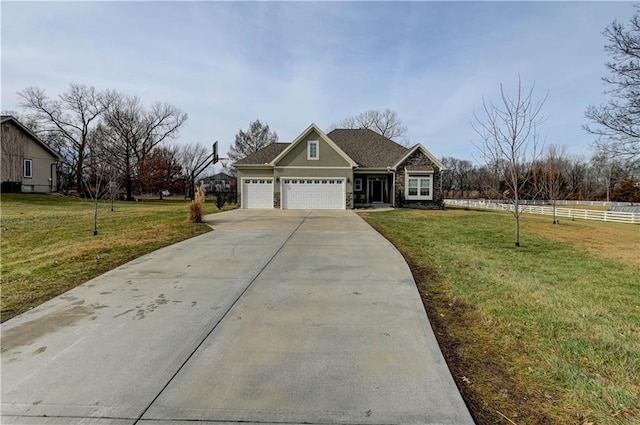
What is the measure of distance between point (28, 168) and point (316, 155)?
25.5 metres

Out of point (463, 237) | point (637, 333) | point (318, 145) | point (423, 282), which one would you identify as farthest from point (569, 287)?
point (318, 145)

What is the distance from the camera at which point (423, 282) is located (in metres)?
6.07

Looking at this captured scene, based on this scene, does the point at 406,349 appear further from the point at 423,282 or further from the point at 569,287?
the point at 569,287

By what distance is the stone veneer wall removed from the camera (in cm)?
2414

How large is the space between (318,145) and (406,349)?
2035cm

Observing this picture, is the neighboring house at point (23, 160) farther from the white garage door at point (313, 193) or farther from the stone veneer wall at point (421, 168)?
the stone veneer wall at point (421, 168)

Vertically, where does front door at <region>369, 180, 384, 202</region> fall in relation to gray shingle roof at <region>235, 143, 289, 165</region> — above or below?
below

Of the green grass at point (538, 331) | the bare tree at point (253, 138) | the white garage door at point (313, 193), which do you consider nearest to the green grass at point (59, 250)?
the green grass at point (538, 331)

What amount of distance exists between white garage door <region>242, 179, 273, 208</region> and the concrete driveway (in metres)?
17.1

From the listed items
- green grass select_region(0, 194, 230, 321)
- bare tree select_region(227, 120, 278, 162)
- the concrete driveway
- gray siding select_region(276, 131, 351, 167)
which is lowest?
the concrete driveway

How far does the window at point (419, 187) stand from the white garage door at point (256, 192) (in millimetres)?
9584

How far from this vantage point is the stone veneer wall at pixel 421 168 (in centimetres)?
2414

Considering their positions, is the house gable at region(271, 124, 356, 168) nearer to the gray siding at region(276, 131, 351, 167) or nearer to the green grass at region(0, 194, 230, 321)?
the gray siding at region(276, 131, 351, 167)

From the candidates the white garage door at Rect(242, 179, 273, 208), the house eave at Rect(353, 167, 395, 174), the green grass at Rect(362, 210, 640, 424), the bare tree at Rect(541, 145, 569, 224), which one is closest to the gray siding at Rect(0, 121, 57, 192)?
the white garage door at Rect(242, 179, 273, 208)
